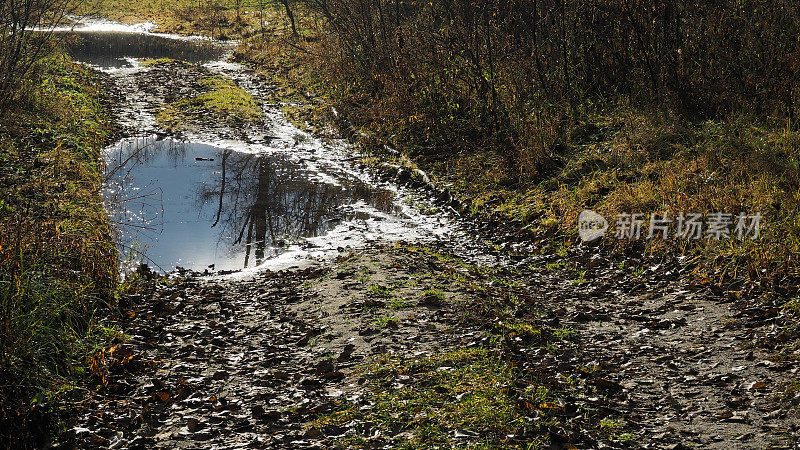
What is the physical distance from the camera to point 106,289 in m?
7.04

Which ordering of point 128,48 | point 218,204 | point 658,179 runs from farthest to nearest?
1. point 128,48
2. point 218,204
3. point 658,179

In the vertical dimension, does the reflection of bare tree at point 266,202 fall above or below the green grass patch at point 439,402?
above

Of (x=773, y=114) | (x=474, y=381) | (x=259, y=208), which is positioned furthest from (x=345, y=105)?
(x=474, y=381)

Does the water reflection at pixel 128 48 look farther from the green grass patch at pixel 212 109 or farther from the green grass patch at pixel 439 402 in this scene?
the green grass patch at pixel 439 402

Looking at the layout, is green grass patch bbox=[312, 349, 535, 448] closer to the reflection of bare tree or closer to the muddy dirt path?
the muddy dirt path

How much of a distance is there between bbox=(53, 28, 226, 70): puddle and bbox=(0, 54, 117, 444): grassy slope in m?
15.7

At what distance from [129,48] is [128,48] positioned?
0.19ft

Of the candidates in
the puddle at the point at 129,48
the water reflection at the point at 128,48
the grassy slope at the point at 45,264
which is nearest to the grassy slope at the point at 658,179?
the grassy slope at the point at 45,264

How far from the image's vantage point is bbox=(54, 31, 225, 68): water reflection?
2650 centimetres

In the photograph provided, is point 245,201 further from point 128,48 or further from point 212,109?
point 128,48

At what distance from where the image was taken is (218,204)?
1160 cm

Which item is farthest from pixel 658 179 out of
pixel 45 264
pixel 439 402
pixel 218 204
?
pixel 45 264

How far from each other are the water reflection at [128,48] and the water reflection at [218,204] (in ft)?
45.5

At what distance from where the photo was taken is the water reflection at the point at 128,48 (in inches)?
1043
